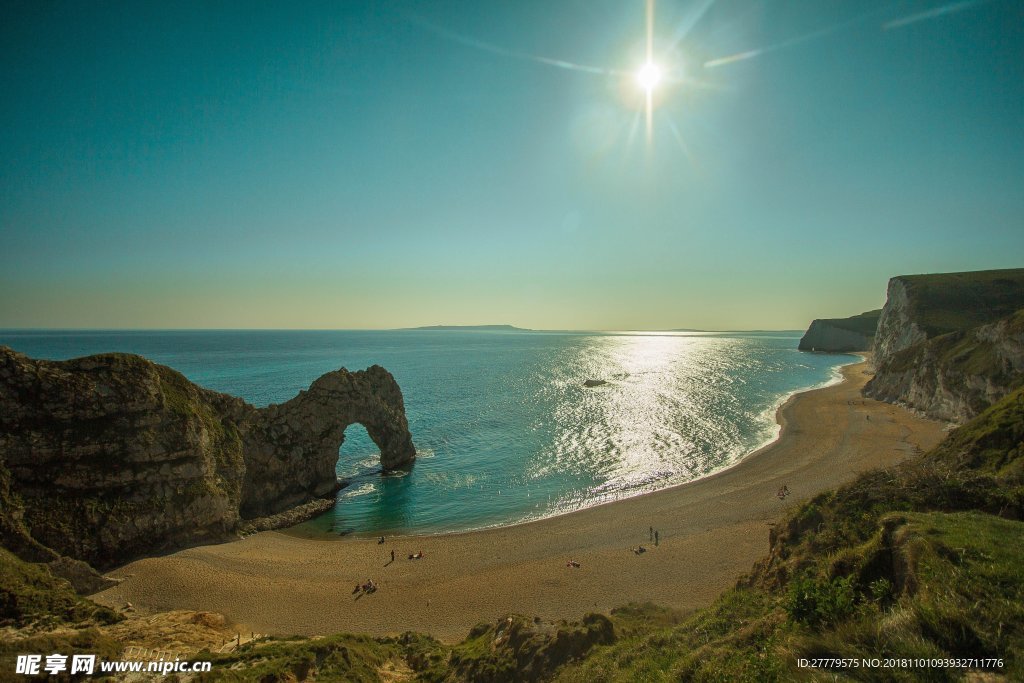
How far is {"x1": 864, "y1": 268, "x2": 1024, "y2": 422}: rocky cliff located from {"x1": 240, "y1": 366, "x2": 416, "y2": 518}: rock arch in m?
62.9

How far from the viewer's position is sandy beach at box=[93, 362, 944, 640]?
22.0m

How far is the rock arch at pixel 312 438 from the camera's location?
35625 mm

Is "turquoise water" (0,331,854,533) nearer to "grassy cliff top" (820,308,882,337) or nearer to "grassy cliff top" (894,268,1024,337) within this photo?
"grassy cliff top" (894,268,1024,337)

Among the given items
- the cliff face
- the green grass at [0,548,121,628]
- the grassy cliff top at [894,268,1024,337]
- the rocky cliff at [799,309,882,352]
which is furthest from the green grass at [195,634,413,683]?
the rocky cliff at [799,309,882,352]

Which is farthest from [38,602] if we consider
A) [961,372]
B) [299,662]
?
[961,372]

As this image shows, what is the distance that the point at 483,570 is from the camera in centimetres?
2678

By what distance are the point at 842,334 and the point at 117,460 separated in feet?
763

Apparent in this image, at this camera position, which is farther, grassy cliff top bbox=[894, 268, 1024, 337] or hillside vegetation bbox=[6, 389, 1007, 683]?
grassy cliff top bbox=[894, 268, 1024, 337]

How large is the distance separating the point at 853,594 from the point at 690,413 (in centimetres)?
6397

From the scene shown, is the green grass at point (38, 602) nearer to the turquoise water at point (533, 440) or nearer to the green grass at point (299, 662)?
the green grass at point (299, 662)

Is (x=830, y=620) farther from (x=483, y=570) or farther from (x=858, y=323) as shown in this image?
(x=858, y=323)

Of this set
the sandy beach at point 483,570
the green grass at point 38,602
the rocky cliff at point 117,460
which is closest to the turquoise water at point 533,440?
the sandy beach at point 483,570

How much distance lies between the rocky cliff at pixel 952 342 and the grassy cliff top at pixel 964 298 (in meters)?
0.12

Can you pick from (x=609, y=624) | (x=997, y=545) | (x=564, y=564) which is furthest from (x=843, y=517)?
(x=564, y=564)
